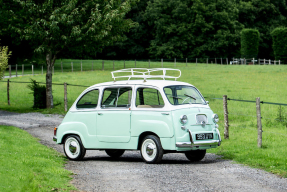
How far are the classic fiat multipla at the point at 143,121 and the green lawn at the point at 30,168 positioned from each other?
33.7 inches

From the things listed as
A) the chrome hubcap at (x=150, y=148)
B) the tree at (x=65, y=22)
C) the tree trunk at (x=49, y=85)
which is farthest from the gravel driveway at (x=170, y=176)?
the tree trunk at (x=49, y=85)

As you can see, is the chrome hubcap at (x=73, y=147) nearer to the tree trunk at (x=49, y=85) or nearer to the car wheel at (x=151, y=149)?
the car wheel at (x=151, y=149)

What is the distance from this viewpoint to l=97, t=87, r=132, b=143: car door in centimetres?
1066

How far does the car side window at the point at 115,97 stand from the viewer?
36.1 feet

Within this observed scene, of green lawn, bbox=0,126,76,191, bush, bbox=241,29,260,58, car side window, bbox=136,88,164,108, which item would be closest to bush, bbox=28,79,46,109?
green lawn, bbox=0,126,76,191

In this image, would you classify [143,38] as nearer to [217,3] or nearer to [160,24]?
[160,24]

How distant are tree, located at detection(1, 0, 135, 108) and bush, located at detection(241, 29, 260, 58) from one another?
46.4 metres

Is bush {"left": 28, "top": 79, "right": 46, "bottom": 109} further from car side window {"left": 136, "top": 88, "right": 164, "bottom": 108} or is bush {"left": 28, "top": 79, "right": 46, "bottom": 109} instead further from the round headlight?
the round headlight

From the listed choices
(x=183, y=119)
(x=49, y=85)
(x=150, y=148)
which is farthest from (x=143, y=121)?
(x=49, y=85)

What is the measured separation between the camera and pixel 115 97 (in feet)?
36.3

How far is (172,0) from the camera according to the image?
73.8 m

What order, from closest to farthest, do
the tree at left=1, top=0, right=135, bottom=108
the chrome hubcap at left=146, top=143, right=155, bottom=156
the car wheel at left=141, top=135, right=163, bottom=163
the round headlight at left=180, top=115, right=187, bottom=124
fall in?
the round headlight at left=180, top=115, right=187, bottom=124, the car wheel at left=141, top=135, right=163, bottom=163, the chrome hubcap at left=146, top=143, right=155, bottom=156, the tree at left=1, top=0, right=135, bottom=108

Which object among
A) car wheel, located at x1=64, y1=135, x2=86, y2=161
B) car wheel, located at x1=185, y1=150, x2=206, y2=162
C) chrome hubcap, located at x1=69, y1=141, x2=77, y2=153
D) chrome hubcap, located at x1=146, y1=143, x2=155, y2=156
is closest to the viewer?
chrome hubcap, located at x1=146, y1=143, x2=155, y2=156

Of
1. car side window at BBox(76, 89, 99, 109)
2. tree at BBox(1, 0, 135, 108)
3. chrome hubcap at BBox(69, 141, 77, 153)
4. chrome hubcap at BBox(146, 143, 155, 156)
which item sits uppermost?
tree at BBox(1, 0, 135, 108)
